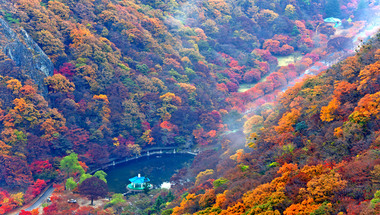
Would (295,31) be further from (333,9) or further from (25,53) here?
(25,53)

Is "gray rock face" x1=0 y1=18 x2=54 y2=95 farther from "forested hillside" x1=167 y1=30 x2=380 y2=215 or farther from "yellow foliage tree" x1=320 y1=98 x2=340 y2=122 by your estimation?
"yellow foliage tree" x1=320 y1=98 x2=340 y2=122

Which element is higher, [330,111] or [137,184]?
[137,184]

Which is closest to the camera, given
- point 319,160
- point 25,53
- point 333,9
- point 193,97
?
point 319,160

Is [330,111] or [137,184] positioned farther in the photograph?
[137,184]

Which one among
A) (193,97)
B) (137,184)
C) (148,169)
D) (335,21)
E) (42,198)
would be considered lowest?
(42,198)

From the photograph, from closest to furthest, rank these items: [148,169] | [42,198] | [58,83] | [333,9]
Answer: [42,198]
[148,169]
[58,83]
[333,9]

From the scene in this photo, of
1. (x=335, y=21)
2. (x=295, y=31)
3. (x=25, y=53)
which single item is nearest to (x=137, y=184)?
(x=25, y=53)
